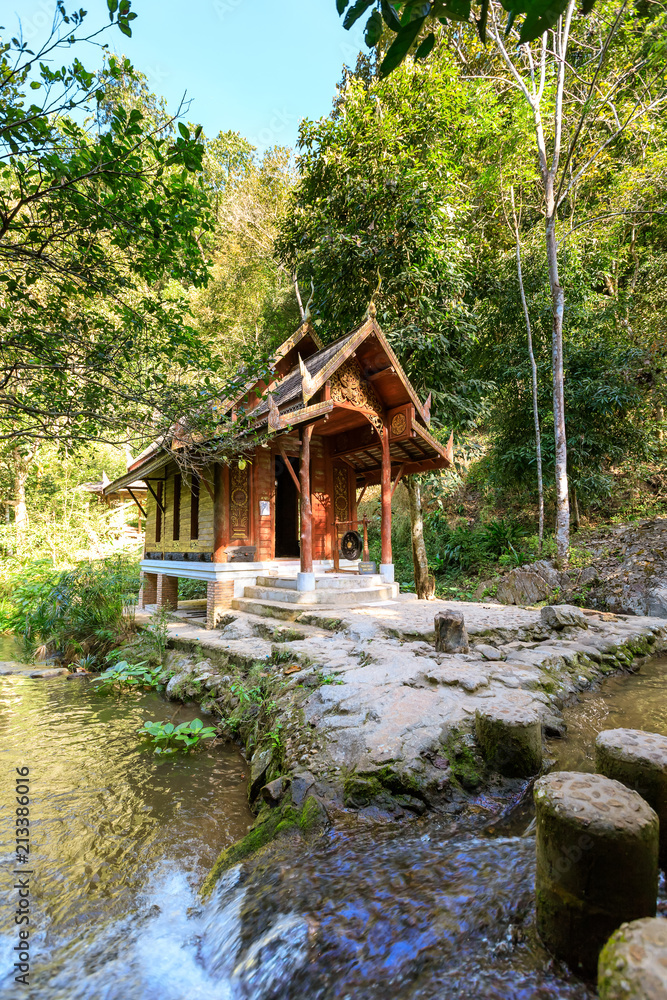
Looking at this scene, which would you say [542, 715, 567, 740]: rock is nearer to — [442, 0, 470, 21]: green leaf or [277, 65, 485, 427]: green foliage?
[442, 0, 470, 21]: green leaf

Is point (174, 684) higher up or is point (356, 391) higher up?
point (356, 391)

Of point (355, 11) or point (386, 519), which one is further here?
point (386, 519)

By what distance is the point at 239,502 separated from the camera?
400 inches

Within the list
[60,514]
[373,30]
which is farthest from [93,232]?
Answer: [60,514]

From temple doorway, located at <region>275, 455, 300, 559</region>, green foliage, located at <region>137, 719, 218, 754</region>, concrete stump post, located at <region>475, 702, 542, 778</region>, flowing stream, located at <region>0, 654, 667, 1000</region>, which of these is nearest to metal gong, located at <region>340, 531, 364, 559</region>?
temple doorway, located at <region>275, 455, 300, 559</region>

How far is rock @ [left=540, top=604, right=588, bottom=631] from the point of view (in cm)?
709

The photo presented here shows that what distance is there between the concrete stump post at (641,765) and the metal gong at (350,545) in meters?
8.22

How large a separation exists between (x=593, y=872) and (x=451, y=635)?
4094 millimetres

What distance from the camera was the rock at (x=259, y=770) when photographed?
13.7 feet

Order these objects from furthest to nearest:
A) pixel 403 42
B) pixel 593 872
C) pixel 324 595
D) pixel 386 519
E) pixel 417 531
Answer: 1. pixel 417 531
2. pixel 386 519
3. pixel 324 595
4. pixel 593 872
5. pixel 403 42

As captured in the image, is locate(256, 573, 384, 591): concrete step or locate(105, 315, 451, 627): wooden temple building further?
locate(256, 573, 384, 591): concrete step

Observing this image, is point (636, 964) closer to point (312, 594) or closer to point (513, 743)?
point (513, 743)

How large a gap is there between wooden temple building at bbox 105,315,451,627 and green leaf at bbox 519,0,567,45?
674 cm

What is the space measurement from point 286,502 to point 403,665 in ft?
29.4
